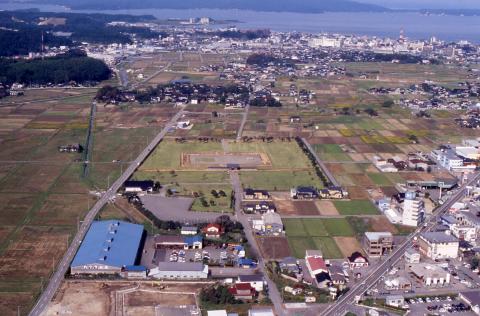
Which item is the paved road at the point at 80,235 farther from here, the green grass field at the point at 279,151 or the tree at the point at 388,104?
the tree at the point at 388,104

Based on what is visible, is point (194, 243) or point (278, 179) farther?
point (278, 179)

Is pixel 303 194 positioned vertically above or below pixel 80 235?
above

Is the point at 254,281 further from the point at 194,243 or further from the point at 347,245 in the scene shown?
the point at 347,245

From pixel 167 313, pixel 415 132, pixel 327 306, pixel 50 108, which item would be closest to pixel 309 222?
pixel 327 306

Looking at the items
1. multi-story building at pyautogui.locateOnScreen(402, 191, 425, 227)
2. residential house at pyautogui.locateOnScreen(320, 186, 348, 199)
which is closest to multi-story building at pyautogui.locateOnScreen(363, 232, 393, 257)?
multi-story building at pyautogui.locateOnScreen(402, 191, 425, 227)

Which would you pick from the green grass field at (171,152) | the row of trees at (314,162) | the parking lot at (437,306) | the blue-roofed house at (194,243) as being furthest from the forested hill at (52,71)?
the parking lot at (437,306)

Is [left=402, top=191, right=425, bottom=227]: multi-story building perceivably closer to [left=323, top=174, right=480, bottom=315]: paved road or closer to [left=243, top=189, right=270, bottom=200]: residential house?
[left=323, top=174, right=480, bottom=315]: paved road

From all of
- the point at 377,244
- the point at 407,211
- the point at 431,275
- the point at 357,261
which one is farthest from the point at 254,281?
the point at 407,211

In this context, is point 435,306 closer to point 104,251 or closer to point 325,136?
point 104,251
